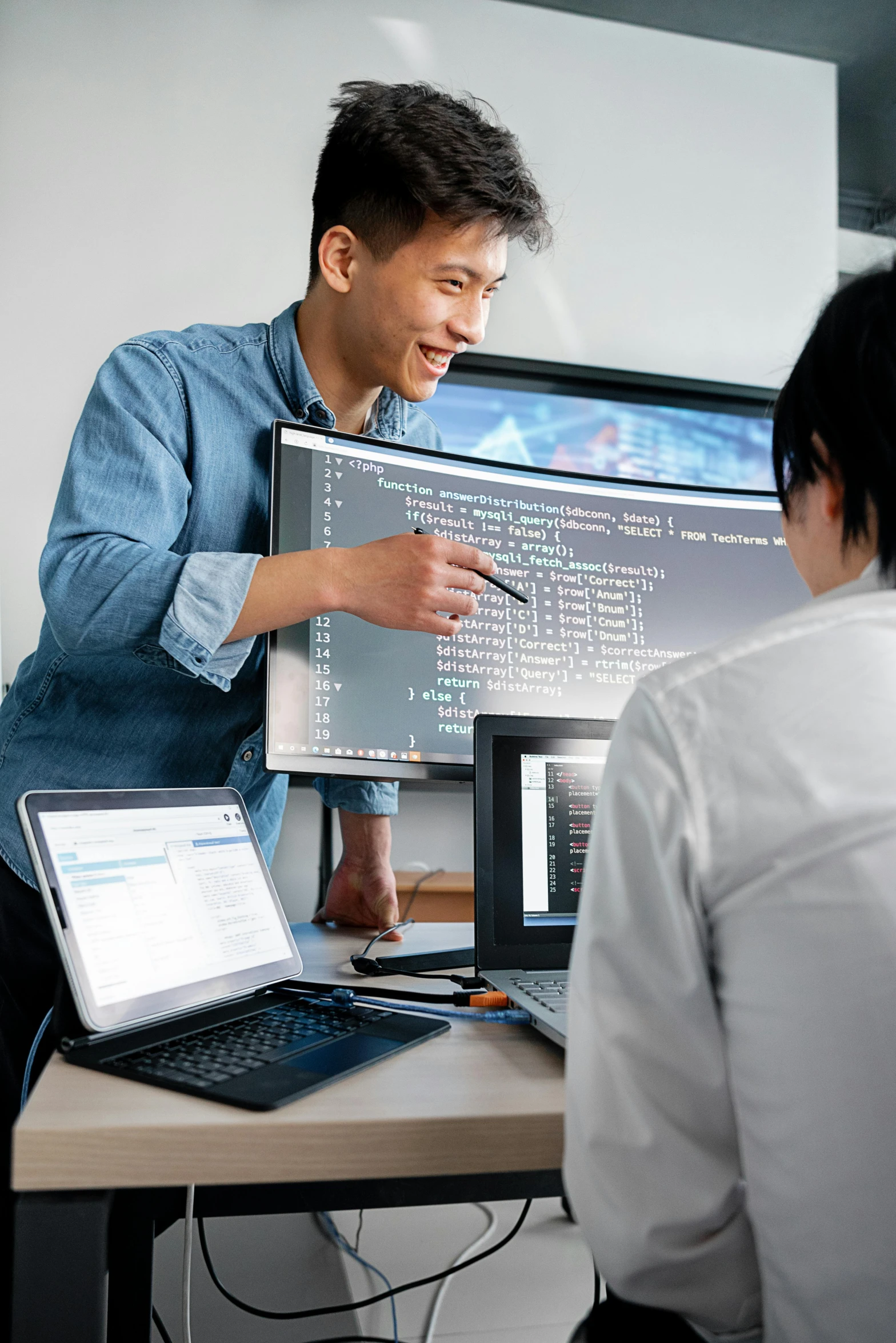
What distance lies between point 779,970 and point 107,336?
8.01 ft

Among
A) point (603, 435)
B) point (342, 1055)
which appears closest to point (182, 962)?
point (342, 1055)

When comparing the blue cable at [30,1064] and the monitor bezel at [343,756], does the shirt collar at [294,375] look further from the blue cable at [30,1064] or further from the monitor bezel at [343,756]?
the blue cable at [30,1064]

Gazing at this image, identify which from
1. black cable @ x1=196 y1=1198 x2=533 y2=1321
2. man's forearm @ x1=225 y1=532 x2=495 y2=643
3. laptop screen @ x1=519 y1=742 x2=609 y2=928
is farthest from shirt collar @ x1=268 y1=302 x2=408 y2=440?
black cable @ x1=196 y1=1198 x2=533 y2=1321

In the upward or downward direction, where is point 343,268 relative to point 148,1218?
upward

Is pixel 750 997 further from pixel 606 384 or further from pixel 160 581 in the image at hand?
pixel 606 384

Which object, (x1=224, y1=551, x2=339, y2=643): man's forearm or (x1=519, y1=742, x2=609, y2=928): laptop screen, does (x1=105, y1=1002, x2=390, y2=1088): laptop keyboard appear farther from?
(x1=224, y1=551, x2=339, y2=643): man's forearm

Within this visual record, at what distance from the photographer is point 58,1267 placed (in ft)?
1.51

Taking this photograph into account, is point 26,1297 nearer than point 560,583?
Yes

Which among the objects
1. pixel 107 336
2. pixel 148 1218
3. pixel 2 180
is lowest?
pixel 148 1218

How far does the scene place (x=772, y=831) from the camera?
411mm

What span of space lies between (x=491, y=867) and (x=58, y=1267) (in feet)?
1.51

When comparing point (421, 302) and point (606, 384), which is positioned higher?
point (606, 384)

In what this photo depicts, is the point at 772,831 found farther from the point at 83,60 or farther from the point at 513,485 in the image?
the point at 83,60

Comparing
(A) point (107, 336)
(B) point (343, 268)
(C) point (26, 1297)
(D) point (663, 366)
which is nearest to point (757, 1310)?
(C) point (26, 1297)
